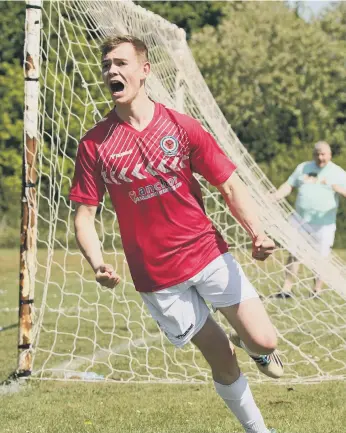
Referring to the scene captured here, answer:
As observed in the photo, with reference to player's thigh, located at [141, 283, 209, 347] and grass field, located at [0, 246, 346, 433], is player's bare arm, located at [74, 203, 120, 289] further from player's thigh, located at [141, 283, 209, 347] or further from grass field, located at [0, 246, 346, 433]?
grass field, located at [0, 246, 346, 433]

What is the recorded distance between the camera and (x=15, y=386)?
261 inches

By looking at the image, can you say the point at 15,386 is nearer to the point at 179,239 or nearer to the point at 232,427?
the point at 232,427

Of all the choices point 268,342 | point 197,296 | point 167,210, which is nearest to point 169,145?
point 167,210

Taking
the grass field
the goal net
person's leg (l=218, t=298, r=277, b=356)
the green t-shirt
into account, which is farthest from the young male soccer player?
the green t-shirt

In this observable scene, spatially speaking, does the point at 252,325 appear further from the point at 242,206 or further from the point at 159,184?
the point at 159,184

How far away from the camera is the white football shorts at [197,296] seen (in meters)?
4.59

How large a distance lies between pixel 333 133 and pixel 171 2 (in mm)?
9244

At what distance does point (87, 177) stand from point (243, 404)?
4.50 feet

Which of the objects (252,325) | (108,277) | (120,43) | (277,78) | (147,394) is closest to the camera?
(108,277)

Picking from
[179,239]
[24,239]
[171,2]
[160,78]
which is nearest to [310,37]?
[171,2]

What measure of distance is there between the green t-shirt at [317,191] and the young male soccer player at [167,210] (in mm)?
6494

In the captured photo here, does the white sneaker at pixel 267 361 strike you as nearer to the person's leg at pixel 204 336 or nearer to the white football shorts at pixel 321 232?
the person's leg at pixel 204 336

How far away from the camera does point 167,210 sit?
458 cm

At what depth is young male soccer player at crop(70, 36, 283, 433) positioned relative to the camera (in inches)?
180
